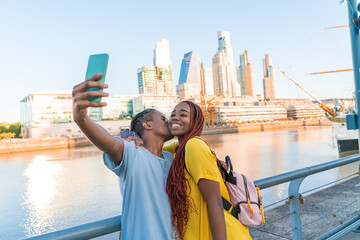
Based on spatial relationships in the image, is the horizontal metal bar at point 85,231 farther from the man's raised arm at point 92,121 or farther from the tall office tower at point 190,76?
the tall office tower at point 190,76

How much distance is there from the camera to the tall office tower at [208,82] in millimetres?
197875

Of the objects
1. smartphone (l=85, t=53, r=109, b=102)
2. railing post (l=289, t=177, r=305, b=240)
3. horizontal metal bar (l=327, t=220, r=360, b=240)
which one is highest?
smartphone (l=85, t=53, r=109, b=102)

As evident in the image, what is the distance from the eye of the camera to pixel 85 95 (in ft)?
3.56

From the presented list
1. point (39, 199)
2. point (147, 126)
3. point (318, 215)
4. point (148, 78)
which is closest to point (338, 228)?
point (318, 215)

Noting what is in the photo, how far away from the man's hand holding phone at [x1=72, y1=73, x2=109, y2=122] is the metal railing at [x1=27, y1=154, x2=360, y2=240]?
0.53 meters

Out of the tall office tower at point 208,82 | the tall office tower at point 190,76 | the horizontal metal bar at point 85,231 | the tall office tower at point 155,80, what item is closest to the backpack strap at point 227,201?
the horizontal metal bar at point 85,231

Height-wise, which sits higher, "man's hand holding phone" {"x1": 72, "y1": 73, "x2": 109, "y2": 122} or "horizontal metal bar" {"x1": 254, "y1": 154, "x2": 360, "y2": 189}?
"man's hand holding phone" {"x1": 72, "y1": 73, "x2": 109, "y2": 122}

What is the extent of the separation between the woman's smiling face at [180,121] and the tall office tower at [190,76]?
176 metres

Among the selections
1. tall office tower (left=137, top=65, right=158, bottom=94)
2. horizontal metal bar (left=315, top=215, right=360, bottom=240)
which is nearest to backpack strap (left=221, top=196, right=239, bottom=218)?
horizontal metal bar (left=315, top=215, right=360, bottom=240)

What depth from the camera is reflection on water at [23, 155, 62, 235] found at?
35.9ft

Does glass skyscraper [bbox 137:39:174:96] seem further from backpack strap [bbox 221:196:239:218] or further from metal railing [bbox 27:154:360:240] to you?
backpack strap [bbox 221:196:239:218]

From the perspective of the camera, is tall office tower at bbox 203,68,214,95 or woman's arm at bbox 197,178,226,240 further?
tall office tower at bbox 203,68,214,95

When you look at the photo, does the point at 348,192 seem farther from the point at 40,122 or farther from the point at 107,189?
the point at 40,122

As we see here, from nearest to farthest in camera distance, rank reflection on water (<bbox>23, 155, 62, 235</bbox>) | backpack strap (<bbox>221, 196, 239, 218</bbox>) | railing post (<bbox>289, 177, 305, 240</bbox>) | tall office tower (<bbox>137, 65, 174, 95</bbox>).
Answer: backpack strap (<bbox>221, 196, 239, 218</bbox>) < railing post (<bbox>289, 177, 305, 240</bbox>) < reflection on water (<bbox>23, 155, 62, 235</bbox>) < tall office tower (<bbox>137, 65, 174, 95</bbox>)
